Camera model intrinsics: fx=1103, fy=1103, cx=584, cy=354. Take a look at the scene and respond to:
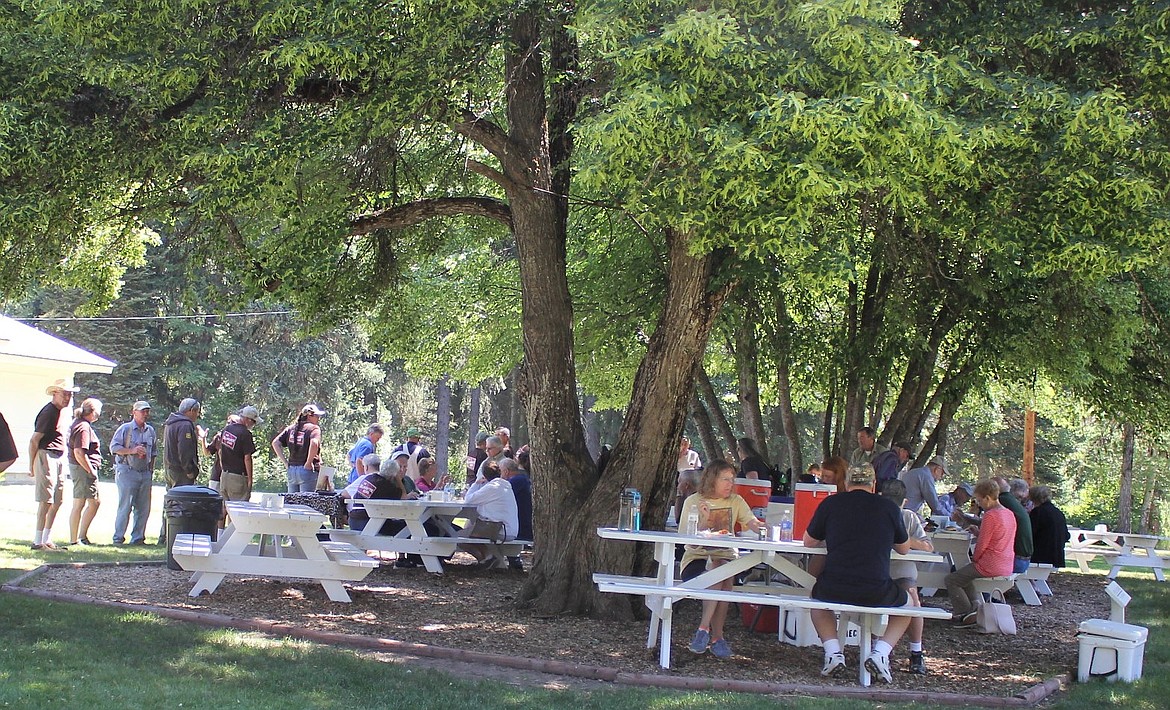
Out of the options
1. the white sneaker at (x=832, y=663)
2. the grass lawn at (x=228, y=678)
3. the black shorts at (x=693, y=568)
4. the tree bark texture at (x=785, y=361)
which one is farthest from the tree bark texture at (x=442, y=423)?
the white sneaker at (x=832, y=663)

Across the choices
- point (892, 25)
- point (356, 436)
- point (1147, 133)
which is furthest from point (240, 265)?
point (356, 436)

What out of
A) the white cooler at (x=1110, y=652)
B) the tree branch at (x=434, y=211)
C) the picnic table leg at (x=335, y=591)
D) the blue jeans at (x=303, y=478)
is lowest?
the picnic table leg at (x=335, y=591)

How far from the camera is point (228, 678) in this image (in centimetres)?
610

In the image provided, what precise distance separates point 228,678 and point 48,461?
6557mm

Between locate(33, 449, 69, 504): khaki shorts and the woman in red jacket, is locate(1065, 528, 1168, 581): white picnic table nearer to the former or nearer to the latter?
the woman in red jacket

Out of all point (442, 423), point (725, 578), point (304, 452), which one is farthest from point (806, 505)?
point (442, 423)

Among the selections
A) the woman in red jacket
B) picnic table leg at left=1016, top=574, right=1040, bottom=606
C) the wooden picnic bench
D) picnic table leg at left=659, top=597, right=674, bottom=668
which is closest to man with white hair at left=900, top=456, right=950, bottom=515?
picnic table leg at left=1016, top=574, right=1040, bottom=606

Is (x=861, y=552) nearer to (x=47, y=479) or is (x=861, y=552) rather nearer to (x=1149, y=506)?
(x=47, y=479)

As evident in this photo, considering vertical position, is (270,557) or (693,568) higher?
(693,568)

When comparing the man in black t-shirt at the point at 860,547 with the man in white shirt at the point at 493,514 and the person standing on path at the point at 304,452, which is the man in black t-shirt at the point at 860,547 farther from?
the person standing on path at the point at 304,452

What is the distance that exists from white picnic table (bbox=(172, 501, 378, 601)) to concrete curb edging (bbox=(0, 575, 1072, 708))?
22.4 inches

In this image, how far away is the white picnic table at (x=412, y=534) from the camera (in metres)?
10.7

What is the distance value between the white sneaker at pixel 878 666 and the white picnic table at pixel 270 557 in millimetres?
3897

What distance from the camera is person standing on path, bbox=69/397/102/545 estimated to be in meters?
11.9
